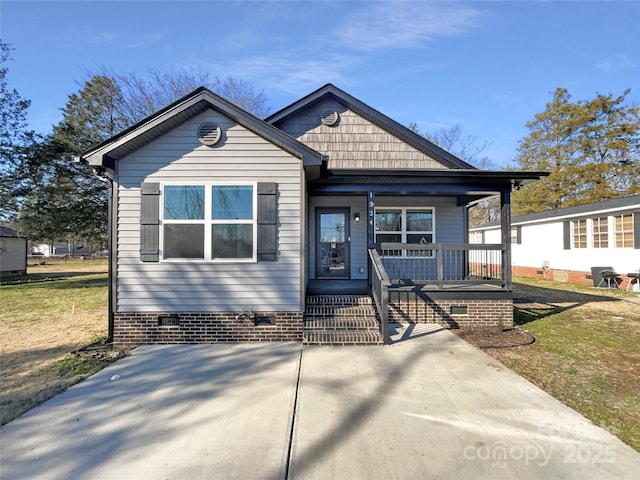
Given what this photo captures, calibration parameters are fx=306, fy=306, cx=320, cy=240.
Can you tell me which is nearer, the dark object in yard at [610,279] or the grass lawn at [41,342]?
the grass lawn at [41,342]

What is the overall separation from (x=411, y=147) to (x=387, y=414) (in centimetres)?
739

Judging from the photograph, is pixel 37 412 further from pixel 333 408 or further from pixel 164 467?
pixel 333 408

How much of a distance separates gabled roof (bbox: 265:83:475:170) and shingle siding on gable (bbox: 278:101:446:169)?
0.16m

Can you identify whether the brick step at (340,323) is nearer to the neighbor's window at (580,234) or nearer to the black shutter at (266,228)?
the black shutter at (266,228)

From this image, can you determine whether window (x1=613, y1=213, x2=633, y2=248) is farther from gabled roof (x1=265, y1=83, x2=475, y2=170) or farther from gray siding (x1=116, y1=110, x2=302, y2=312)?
gray siding (x1=116, y1=110, x2=302, y2=312)

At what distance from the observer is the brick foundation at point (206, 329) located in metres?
5.39

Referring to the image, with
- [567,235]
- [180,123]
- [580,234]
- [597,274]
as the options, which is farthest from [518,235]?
[180,123]

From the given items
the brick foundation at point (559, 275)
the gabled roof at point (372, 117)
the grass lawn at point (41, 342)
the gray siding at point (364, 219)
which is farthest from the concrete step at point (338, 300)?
the brick foundation at point (559, 275)

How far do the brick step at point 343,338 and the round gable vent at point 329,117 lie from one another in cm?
591

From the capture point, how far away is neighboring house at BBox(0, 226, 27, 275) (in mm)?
17781

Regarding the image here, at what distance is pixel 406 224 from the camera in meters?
8.57

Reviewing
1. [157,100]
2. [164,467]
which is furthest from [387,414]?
[157,100]

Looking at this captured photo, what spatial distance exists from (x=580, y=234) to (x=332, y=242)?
12738mm

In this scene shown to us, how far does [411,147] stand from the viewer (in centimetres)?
870
